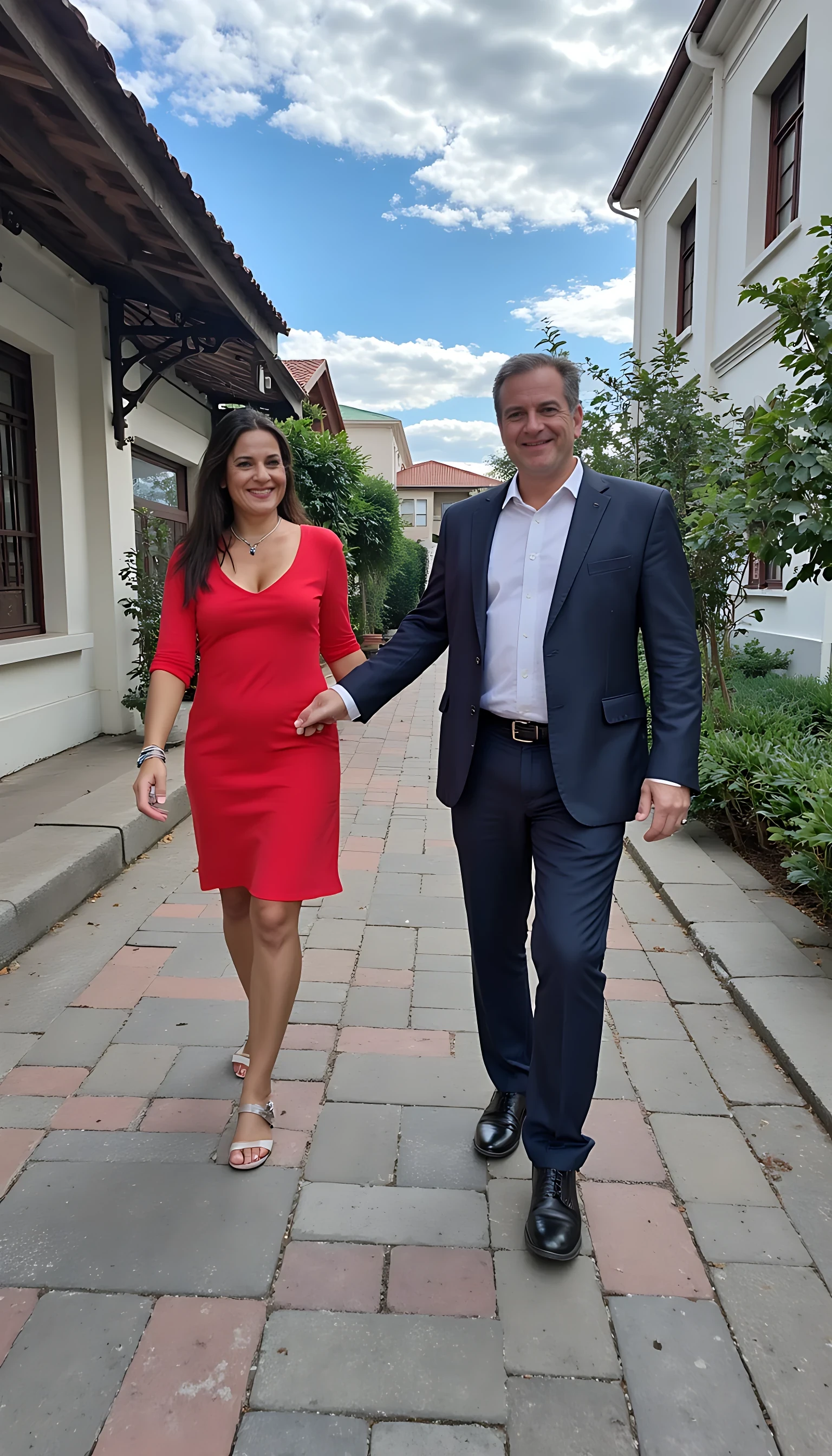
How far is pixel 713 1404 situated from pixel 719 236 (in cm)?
1188

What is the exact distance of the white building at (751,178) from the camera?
7.81 m

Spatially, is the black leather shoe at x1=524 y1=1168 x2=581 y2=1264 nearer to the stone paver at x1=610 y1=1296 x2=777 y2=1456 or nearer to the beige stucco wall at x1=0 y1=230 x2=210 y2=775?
the stone paver at x1=610 y1=1296 x2=777 y2=1456

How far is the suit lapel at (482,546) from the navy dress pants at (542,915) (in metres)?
0.27

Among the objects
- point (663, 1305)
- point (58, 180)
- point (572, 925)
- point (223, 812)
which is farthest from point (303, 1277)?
point (58, 180)

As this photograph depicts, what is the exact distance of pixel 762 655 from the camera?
846 cm

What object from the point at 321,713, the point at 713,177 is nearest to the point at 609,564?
the point at 321,713

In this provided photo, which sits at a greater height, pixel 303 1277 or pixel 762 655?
pixel 762 655

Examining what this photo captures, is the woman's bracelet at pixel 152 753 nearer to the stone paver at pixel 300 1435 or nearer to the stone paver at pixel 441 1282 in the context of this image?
the stone paver at pixel 441 1282

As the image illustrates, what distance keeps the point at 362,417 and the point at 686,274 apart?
32028 mm

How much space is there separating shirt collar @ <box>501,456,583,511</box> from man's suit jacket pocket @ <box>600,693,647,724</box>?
48cm

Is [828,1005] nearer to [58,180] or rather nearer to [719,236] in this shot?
[58,180]

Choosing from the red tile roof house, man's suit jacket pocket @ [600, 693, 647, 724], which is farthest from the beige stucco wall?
the red tile roof house

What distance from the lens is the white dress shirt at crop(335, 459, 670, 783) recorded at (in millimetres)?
2160

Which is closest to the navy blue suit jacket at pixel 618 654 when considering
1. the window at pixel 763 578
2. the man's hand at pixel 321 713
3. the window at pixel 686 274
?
the man's hand at pixel 321 713
